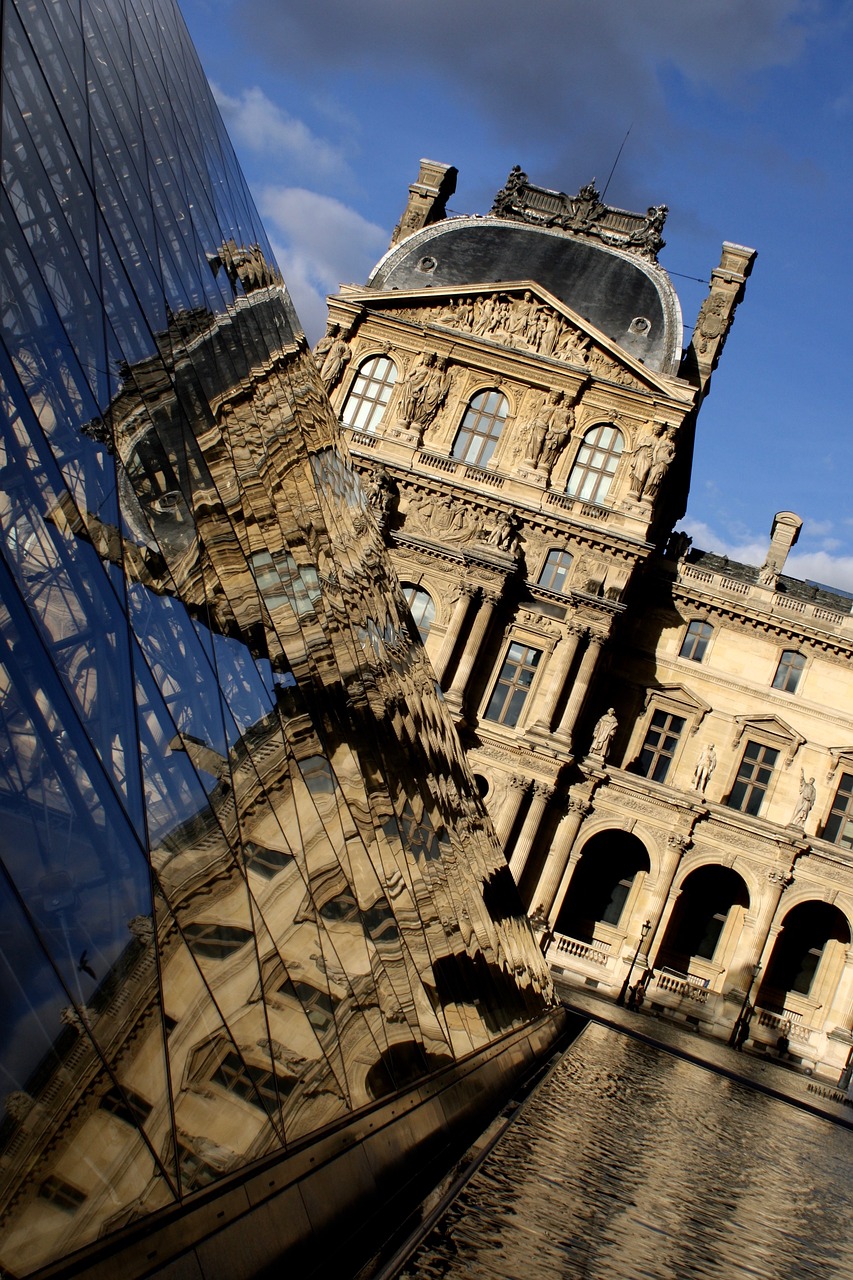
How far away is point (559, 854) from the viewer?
109 ft

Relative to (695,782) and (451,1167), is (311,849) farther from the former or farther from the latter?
(695,782)

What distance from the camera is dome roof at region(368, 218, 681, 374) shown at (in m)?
37.8

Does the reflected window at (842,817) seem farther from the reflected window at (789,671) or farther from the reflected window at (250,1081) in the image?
the reflected window at (250,1081)

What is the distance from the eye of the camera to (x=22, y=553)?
447 cm

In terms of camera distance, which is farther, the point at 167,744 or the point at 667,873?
the point at 667,873

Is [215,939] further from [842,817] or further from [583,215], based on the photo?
[583,215]

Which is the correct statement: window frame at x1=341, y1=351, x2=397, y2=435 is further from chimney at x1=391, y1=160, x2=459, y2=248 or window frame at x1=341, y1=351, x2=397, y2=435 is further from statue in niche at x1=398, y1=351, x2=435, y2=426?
chimney at x1=391, y1=160, x2=459, y2=248

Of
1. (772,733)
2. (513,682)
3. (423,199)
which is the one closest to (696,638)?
(772,733)

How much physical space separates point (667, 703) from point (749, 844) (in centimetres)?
492

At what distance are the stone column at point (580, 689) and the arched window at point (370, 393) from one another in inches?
380

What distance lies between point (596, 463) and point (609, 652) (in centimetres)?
563

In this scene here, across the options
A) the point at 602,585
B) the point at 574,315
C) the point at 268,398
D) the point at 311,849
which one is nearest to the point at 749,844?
the point at 602,585

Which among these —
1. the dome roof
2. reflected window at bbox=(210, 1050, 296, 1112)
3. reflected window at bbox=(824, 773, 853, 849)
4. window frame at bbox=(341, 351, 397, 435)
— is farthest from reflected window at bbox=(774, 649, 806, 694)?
reflected window at bbox=(210, 1050, 296, 1112)

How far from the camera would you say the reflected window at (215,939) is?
5355mm
